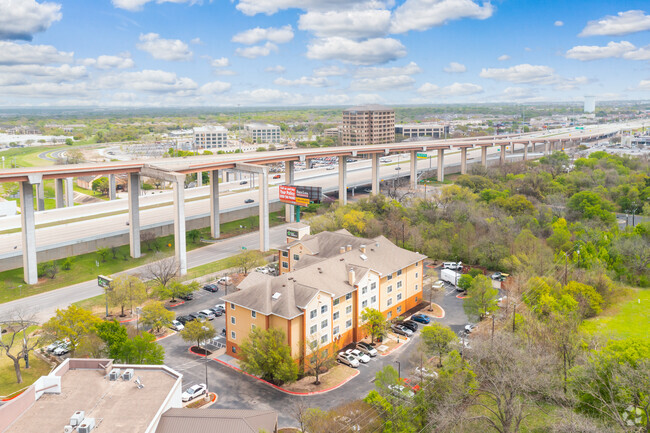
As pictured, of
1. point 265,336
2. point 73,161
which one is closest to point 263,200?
point 265,336

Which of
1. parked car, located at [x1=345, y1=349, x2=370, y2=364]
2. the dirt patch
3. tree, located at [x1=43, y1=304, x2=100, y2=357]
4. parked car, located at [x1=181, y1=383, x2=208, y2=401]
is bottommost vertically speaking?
the dirt patch

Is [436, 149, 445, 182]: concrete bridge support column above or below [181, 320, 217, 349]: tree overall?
above

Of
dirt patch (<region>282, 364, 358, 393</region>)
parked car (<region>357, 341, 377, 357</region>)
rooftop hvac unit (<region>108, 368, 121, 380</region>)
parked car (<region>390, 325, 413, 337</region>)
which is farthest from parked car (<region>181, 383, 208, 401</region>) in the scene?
parked car (<region>390, 325, 413, 337</region>)

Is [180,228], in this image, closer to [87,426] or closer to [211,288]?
[211,288]

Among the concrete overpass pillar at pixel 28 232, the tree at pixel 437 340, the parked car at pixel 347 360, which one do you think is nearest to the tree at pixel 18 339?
the concrete overpass pillar at pixel 28 232

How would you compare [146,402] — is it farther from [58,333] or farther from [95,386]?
[58,333]

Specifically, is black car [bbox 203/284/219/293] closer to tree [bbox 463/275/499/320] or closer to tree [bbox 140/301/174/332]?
tree [bbox 140/301/174/332]
